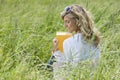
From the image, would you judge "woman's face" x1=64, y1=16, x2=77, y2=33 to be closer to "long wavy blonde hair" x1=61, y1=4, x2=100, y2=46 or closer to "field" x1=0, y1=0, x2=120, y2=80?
"long wavy blonde hair" x1=61, y1=4, x2=100, y2=46

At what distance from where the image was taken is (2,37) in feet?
18.6

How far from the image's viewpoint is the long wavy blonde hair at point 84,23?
4156mm

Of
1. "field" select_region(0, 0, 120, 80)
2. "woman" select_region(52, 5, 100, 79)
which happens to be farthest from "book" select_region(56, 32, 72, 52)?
"field" select_region(0, 0, 120, 80)

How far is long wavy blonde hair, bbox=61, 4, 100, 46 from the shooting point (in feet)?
13.6

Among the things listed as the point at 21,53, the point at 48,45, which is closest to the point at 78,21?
the point at 21,53

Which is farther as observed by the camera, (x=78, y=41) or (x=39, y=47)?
(x=39, y=47)

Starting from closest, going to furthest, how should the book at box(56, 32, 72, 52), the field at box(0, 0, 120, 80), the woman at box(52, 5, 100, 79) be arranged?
1. the field at box(0, 0, 120, 80)
2. the woman at box(52, 5, 100, 79)
3. the book at box(56, 32, 72, 52)

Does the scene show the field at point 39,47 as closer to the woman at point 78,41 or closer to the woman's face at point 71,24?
the woman at point 78,41

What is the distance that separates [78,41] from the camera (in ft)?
13.5

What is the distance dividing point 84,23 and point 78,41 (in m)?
0.22

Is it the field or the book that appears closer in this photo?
the field

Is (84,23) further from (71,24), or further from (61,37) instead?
(61,37)

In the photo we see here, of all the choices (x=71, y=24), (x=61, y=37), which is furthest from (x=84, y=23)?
(x=61, y=37)

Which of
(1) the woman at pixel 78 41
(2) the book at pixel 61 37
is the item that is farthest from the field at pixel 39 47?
(2) the book at pixel 61 37
